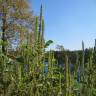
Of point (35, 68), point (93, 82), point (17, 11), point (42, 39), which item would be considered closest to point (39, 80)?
point (35, 68)

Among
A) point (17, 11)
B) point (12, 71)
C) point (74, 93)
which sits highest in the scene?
point (17, 11)

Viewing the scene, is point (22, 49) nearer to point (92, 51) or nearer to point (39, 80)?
point (39, 80)

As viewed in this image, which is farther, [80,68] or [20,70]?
[80,68]

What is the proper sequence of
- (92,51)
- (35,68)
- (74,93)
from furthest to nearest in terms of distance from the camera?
(92,51) → (74,93) → (35,68)

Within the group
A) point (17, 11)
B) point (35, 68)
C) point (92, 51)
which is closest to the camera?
point (35, 68)

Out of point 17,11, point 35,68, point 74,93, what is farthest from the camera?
point 17,11

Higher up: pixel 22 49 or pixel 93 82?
pixel 22 49

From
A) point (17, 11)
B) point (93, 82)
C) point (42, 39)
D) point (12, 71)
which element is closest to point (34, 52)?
point (42, 39)

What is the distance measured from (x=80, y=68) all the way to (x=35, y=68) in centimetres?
109

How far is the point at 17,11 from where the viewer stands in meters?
32.3

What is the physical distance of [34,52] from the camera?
4.66 metres

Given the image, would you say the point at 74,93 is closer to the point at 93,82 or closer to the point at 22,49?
the point at 93,82

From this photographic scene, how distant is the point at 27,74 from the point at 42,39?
0.52 metres

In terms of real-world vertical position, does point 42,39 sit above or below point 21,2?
below
